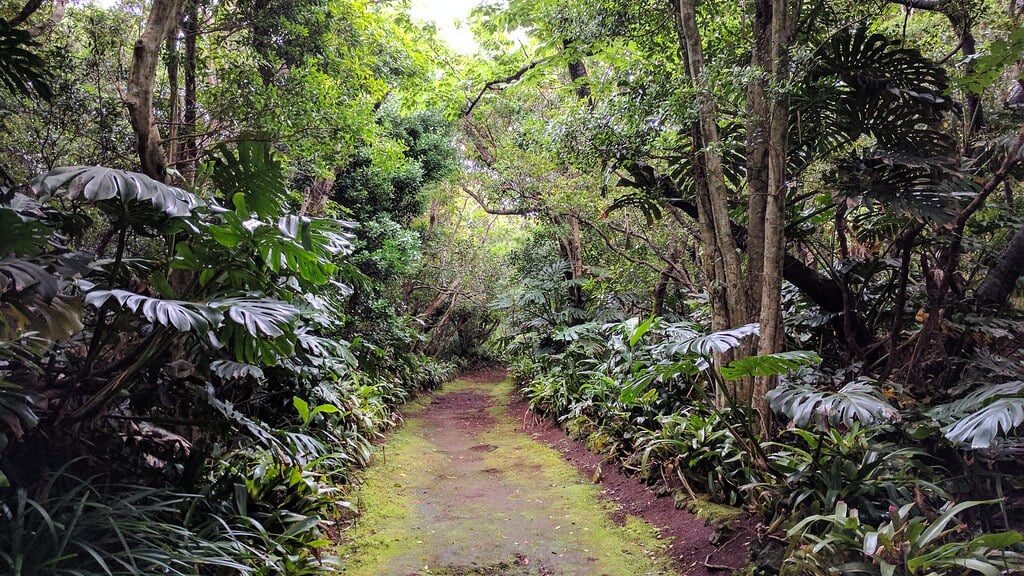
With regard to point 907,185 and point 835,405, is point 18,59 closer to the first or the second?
point 835,405

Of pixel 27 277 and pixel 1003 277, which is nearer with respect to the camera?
pixel 27 277

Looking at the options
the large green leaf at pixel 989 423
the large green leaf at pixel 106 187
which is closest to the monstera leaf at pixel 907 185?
the large green leaf at pixel 989 423

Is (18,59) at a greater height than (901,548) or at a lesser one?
greater

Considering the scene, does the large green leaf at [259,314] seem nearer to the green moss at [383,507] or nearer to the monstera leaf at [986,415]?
the green moss at [383,507]

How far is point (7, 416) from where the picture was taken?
5.81 ft

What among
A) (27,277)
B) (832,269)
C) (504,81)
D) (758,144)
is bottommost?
(27,277)

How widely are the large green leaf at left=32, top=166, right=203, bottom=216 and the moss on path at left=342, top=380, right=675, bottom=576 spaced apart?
2040mm

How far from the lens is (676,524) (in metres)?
3.33

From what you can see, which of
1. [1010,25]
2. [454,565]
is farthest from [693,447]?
[1010,25]

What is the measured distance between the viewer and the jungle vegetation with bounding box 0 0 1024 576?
2.10 meters

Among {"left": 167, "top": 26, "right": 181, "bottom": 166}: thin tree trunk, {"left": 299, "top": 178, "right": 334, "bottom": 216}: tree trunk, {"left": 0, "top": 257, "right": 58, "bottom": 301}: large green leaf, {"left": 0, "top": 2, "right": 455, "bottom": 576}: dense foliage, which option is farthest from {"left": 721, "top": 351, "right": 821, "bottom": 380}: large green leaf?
{"left": 299, "top": 178, "right": 334, "bottom": 216}: tree trunk

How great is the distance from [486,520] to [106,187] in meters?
2.89

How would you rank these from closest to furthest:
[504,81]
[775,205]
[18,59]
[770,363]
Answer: [770,363] → [18,59] → [775,205] → [504,81]

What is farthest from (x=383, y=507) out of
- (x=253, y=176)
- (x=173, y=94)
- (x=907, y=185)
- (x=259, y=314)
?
(x=907, y=185)
